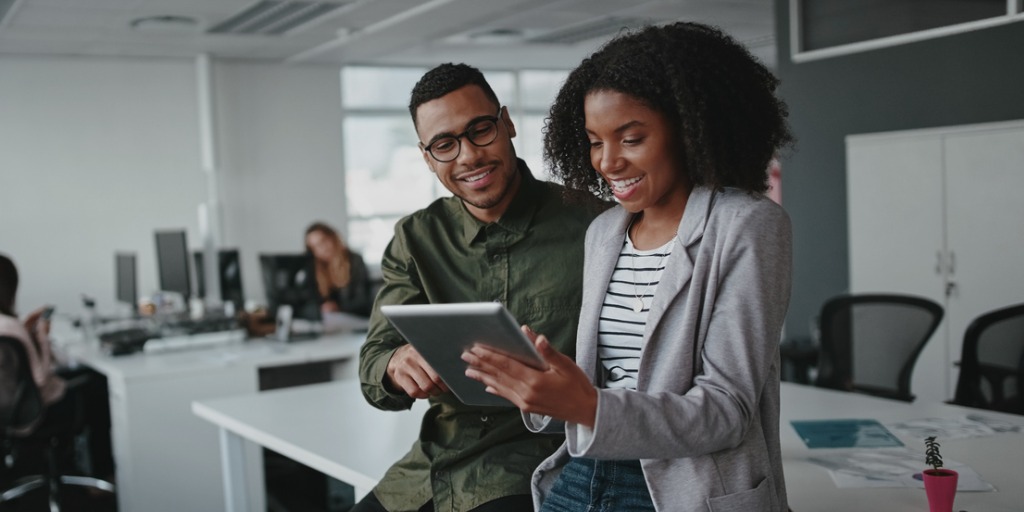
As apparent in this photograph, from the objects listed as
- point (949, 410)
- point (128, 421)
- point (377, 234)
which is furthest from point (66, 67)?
point (949, 410)

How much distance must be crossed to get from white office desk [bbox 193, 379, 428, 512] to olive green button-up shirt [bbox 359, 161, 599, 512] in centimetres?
32

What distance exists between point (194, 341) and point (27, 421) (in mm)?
860

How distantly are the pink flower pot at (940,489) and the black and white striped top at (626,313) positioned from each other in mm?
613

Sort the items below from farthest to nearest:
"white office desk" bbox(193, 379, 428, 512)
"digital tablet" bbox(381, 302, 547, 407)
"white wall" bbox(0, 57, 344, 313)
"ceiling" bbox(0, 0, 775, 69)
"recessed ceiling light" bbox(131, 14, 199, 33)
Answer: "white wall" bbox(0, 57, 344, 313) → "recessed ceiling light" bbox(131, 14, 199, 33) → "ceiling" bbox(0, 0, 775, 69) → "white office desk" bbox(193, 379, 428, 512) → "digital tablet" bbox(381, 302, 547, 407)

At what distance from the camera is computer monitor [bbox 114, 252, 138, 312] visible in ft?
20.3

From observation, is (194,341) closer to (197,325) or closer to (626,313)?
(197,325)

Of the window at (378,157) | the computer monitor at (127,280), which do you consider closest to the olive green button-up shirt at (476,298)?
the computer monitor at (127,280)

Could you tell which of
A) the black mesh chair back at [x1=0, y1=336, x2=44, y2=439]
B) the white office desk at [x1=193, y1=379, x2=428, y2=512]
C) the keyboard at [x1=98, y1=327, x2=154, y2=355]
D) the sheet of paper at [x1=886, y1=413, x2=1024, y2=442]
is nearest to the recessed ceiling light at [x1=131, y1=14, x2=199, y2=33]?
the keyboard at [x1=98, y1=327, x2=154, y2=355]

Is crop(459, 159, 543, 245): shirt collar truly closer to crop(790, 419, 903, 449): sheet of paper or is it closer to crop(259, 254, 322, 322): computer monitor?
crop(790, 419, 903, 449): sheet of paper

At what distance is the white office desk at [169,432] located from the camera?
14.1ft

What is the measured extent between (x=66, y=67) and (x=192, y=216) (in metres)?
1.60

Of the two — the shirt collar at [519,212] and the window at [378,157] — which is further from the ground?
the window at [378,157]

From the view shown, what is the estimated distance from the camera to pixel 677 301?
1483 mm

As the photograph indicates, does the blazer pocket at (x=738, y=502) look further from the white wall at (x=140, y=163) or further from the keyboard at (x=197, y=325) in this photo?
the white wall at (x=140, y=163)
